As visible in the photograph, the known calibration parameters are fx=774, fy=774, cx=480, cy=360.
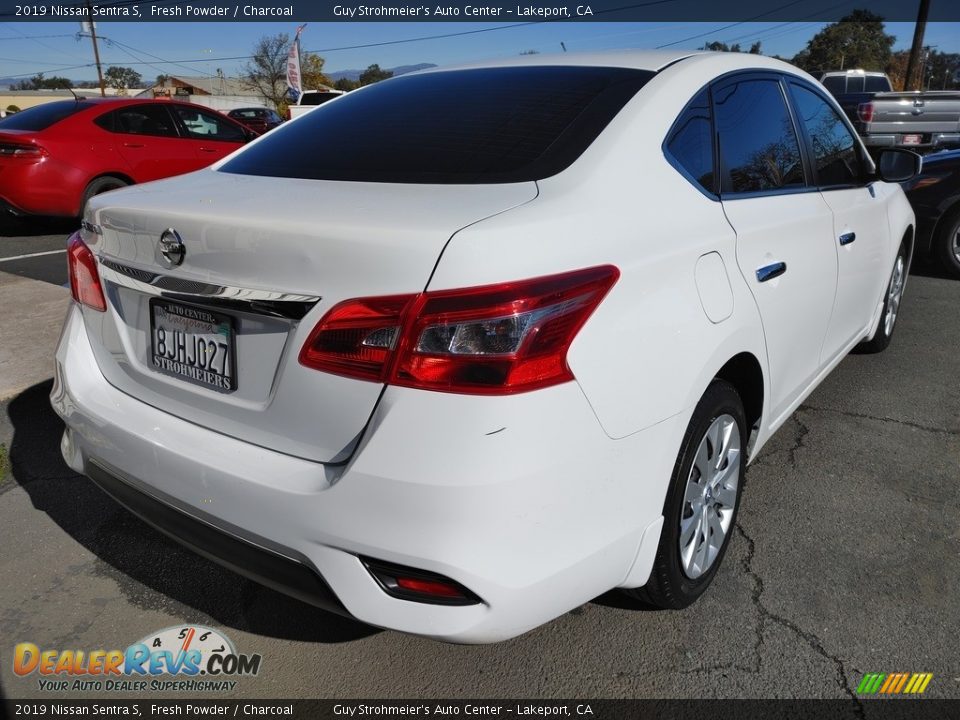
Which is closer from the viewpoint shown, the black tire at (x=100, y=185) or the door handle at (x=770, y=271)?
the door handle at (x=770, y=271)

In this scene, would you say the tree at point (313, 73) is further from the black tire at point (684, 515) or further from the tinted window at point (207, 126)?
the black tire at point (684, 515)

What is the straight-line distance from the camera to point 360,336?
1.64 meters

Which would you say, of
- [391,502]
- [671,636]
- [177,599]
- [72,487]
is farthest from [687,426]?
[72,487]

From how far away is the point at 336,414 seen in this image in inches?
66.7

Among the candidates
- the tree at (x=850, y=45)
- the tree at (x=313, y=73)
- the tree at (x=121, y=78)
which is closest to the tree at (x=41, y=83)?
the tree at (x=121, y=78)

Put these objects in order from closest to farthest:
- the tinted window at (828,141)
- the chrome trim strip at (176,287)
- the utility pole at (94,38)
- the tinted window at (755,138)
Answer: the chrome trim strip at (176,287) < the tinted window at (755,138) < the tinted window at (828,141) < the utility pole at (94,38)

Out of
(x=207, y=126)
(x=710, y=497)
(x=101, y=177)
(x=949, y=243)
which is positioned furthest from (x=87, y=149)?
(x=949, y=243)

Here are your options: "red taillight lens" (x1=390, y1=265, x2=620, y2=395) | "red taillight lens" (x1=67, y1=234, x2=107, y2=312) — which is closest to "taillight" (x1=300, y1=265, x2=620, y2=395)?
"red taillight lens" (x1=390, y1=265, x2=620, y2=395)

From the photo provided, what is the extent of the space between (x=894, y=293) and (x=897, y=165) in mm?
1318

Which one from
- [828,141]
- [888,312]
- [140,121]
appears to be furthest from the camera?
[140,121]

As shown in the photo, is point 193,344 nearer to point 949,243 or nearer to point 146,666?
point 146,666

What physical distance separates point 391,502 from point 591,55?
1945 mm

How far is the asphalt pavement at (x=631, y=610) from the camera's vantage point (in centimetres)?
217

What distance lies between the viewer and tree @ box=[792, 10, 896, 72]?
6956cm
